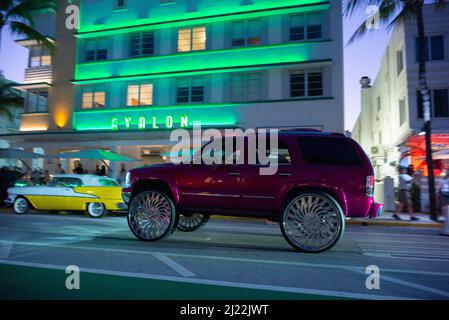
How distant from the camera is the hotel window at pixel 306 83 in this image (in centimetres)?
1947

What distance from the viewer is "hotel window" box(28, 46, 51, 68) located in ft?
81.5

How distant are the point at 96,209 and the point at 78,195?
0.76 metres

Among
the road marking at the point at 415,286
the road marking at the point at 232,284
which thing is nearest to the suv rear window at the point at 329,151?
the road marking at the point at 415,286

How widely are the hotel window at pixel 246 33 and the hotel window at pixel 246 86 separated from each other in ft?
5.88

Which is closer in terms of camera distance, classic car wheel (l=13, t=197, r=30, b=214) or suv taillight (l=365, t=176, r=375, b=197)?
suv taillight (l=365, t=176, r=375, b=197)

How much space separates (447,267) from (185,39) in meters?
19.6

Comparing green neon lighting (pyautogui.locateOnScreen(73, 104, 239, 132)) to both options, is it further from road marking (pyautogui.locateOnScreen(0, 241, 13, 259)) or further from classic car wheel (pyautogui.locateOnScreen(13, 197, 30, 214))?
road marking (pyautogui.locateOnScreen(0, 241, 13, 259))

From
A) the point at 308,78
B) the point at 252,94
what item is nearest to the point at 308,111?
the point at 308,78

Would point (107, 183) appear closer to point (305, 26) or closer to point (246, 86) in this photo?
point (246, 86)

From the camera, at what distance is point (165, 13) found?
22.3 m

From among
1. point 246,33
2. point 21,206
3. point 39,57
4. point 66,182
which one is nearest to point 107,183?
point 66,182

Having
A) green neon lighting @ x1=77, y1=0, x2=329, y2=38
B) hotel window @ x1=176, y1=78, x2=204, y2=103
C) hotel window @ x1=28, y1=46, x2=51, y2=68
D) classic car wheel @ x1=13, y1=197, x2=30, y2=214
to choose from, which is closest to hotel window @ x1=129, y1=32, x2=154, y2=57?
green neon lighting @ x1=77, y1=0, x2=329, y2=38

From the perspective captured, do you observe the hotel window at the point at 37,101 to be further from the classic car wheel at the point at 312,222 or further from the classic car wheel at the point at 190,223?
the classic car wheel at the point at 312,222

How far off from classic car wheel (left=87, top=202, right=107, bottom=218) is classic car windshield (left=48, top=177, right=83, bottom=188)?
33.0 inches
